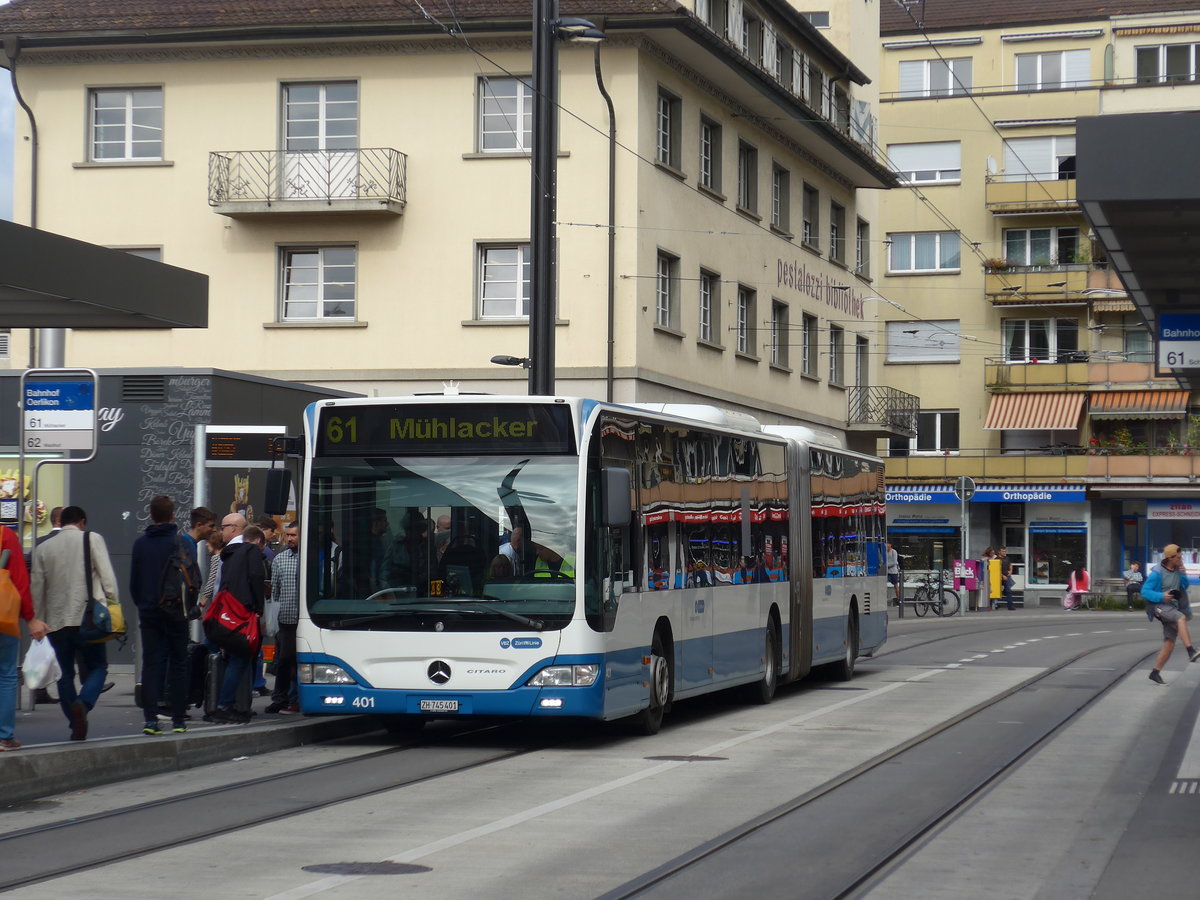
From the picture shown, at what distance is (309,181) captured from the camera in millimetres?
32188

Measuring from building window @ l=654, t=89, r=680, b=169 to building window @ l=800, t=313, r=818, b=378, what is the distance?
870cm

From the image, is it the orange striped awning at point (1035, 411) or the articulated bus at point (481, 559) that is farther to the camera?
the orange striped awning at point (1035, 411)

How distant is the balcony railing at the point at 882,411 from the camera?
44.9 meters

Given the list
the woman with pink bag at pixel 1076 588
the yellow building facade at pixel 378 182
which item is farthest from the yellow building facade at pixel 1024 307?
the yellow building facade at pixel 378 182

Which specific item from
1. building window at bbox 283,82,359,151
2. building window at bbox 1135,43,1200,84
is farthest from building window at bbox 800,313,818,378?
building window at bbox 1135,43,1200,84

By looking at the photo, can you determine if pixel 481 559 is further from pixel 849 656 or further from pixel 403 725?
pixel 849 656

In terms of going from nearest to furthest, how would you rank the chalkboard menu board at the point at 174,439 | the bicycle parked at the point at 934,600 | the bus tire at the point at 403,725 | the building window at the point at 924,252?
the bus tire at the point at 403,725, the chalkboard menu board at the point at 174,439, the bicycle parked at the point at 934,600, the building window at the point at 924,252

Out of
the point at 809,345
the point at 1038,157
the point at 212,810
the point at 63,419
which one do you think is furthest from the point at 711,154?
the point at 1038,157

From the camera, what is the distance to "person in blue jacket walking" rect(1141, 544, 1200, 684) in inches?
826

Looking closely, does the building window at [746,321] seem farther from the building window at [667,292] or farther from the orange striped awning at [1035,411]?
the orange striped awning at [1035,411]

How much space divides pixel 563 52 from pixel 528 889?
82.7 ft

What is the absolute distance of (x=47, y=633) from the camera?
1284cm

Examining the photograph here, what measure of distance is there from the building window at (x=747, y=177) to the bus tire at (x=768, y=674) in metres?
18.3

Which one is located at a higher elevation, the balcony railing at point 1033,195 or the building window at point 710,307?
the balcony railing at point 1033,195
